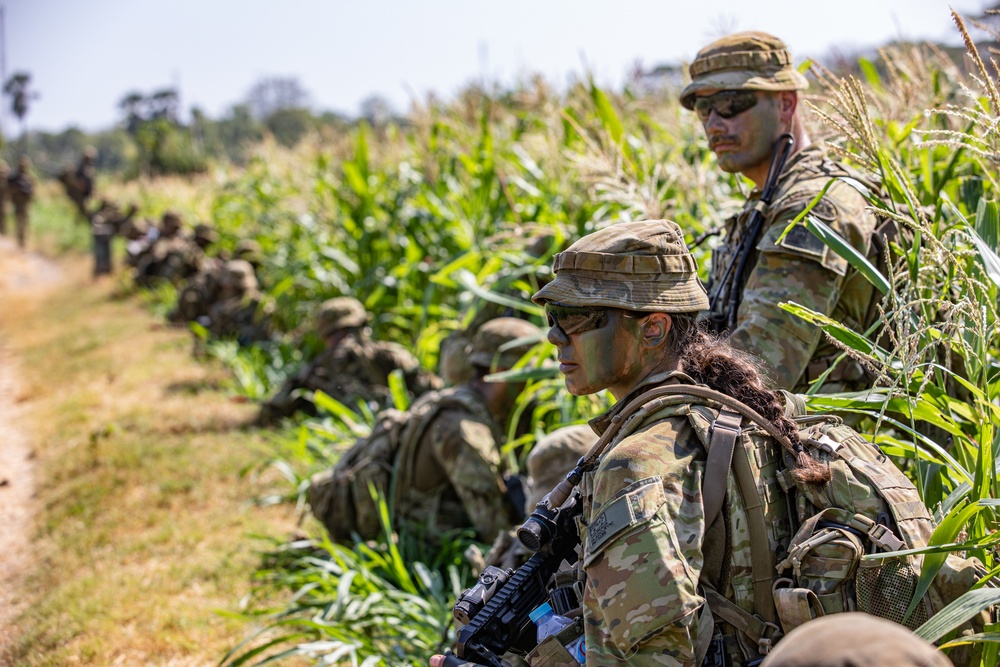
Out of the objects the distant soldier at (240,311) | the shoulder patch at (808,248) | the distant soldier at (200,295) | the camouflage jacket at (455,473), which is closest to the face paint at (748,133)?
the shoulder patch at (808,248)

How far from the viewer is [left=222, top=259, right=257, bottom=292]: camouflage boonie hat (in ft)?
35.5

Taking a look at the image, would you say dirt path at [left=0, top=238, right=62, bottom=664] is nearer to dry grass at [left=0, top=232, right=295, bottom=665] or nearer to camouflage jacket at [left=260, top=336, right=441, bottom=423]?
dry grass at [left=0, top=232, right=295, bottom=665]

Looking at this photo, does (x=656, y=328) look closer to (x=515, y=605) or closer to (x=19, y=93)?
(x=515, y=605)

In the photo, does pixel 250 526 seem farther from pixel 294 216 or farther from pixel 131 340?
pixel 131 340

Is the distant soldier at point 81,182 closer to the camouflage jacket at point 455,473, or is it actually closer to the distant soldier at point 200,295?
the distant soldier at point 200,295

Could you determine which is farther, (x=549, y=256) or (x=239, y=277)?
(x=239, y=277)

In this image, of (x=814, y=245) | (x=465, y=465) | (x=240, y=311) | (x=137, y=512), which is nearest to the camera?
(x=814, y=245)

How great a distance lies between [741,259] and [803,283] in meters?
0.29

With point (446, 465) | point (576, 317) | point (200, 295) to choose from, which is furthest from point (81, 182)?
point (576, 317)

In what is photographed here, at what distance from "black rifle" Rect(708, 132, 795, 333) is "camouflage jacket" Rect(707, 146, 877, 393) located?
0.07 feet

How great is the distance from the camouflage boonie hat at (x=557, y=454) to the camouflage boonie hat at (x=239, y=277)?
7.93 meters

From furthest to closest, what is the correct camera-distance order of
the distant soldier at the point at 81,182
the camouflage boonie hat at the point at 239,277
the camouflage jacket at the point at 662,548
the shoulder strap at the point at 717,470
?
the distant soldier at the point at 81,182
the camouflage boonie hat at the point at 239,277
the shoulder strap at the point at 717,470
the camouflage jacket at the point at 662,548

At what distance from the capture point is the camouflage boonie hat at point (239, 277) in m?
10.8

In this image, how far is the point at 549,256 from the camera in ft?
16.9
